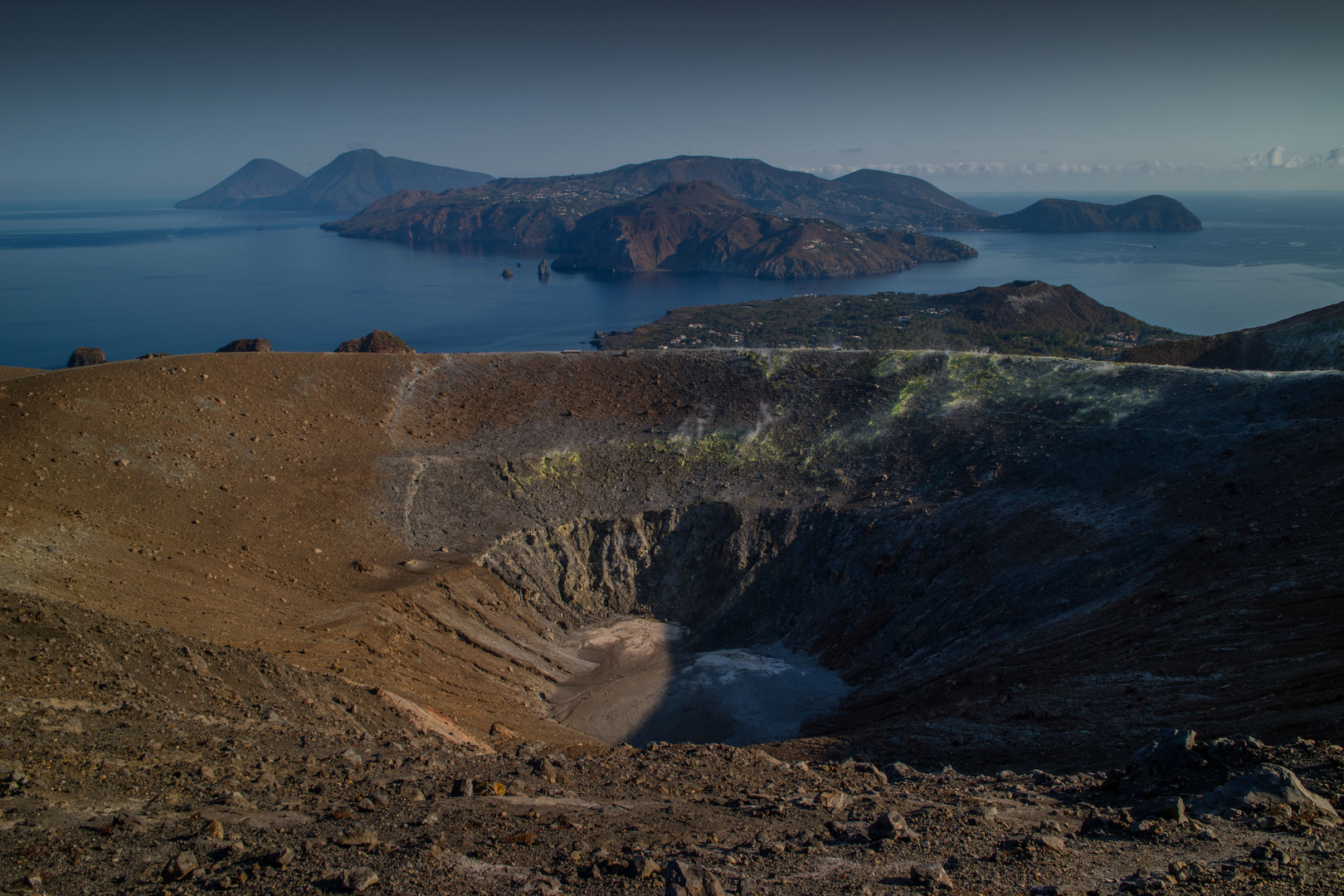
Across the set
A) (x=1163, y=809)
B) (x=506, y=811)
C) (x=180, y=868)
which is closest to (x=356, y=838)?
(x=180, y=868)

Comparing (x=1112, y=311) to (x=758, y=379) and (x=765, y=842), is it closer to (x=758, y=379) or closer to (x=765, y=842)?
(x=758, y=379)

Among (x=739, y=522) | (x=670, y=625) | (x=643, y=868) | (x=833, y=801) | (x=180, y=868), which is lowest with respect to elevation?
(x=670, y=625)

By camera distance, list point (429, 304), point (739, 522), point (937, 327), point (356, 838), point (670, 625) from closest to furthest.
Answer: point (356, 838), point (670, 625), point (739, 522), point (937, 327), point (429, 304)

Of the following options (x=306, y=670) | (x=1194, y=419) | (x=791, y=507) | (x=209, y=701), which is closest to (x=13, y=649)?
(x=209, y=701)

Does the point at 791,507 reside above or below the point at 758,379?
below

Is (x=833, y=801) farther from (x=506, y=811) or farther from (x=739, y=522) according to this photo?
(x=739, y=522)

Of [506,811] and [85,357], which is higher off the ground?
[85,357]

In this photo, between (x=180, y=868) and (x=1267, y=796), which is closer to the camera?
(x=180, y=868)
